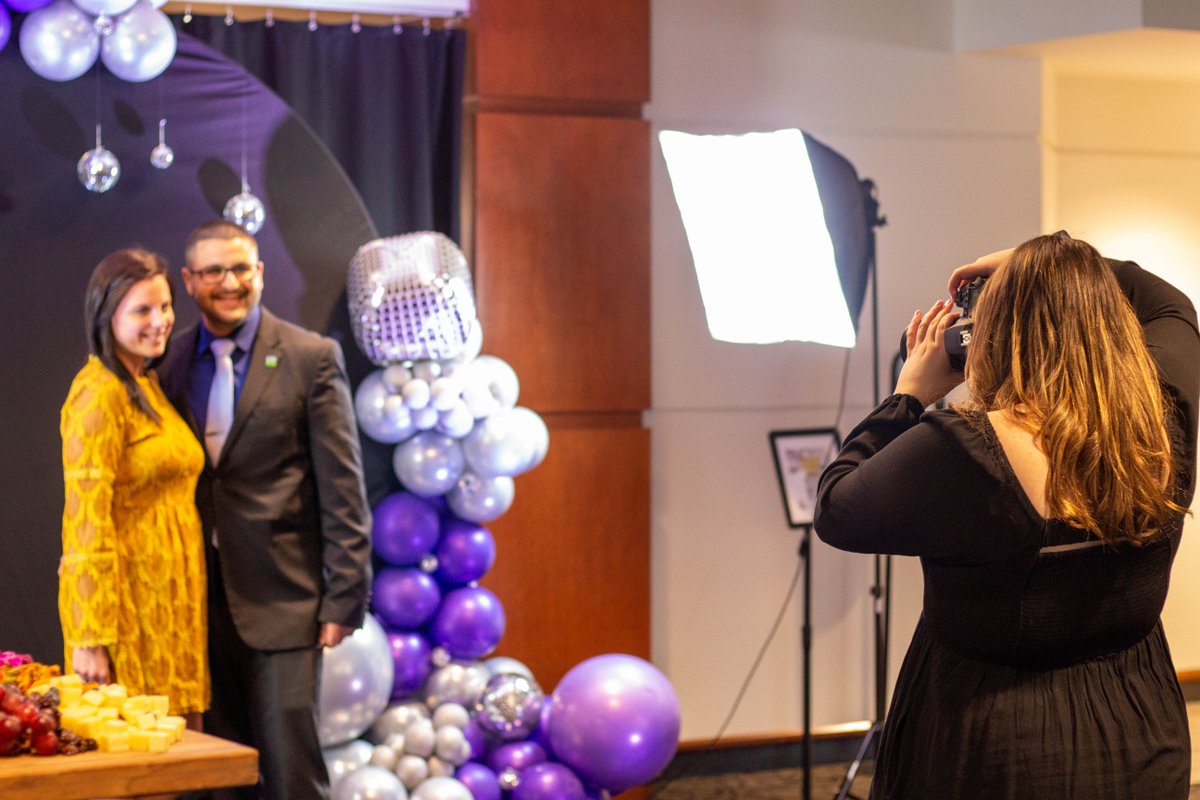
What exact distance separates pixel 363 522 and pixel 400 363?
28.0 inches

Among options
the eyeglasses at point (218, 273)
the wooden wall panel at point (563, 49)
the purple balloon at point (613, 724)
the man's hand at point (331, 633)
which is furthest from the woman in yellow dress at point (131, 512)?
the wooden wall panel at point (563, 49)

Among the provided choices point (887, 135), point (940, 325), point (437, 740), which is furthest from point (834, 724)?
point (940, 325)

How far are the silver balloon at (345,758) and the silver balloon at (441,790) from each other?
18cm

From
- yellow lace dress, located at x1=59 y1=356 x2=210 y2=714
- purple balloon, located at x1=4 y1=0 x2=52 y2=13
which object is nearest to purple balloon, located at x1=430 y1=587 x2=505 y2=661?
yellow lace dress, located at x1=59 y1=356 x2=210 y2=714

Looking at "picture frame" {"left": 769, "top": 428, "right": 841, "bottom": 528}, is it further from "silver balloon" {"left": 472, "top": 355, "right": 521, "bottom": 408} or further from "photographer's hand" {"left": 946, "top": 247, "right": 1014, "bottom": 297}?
"photographer's hand" {"left": 946, "top": 247, "right": 1014, "bottom": 297}

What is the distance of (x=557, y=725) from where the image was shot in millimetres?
4035

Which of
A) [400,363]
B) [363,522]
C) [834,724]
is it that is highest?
[400,363]

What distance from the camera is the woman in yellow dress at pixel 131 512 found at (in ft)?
10.2

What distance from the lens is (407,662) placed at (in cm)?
404

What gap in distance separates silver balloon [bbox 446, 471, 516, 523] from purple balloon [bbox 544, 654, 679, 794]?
1.82 feet

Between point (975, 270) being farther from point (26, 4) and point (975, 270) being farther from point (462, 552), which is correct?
point (26, 4)

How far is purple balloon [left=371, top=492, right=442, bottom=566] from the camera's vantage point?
4047 mm

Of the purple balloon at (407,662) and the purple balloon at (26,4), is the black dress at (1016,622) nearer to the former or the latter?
the purple balloon at (407,662)

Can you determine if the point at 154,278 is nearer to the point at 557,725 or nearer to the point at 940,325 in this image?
the point at 557,725
